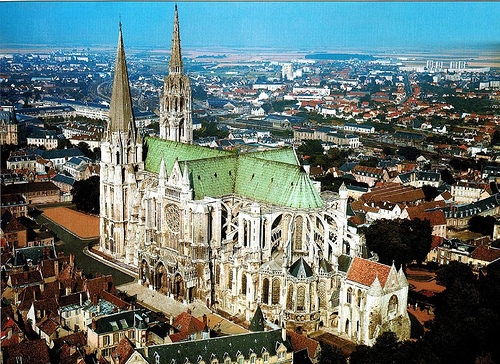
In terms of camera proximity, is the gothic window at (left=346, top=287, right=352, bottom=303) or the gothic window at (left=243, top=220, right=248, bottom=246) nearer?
the gothic window at (left=346, top=287, right=352, bottom=303)

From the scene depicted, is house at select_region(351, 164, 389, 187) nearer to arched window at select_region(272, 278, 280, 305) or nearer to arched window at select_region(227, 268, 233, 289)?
arched window at select_region(227, 268, 233, 289)

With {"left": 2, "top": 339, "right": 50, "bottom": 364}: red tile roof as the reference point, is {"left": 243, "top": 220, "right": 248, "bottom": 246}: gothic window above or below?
above

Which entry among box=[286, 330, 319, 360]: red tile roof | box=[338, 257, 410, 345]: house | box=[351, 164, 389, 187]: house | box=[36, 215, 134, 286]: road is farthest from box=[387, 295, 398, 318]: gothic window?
box=[351, 164, 389, 187]: house

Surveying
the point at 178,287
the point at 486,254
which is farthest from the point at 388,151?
the point at 178,287

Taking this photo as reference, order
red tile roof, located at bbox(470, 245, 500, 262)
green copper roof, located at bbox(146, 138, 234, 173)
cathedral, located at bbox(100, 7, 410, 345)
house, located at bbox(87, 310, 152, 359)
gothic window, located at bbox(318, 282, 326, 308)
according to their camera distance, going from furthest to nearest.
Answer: red tile roof, located at bbox(470, 245, 500, 262)
green copper roof, located at bbox(146, 138, 234, 173)
gothic window, located at bbox(318, 282, 326, 308)
cathedral, located at bbox(100, 7, 410, 345)
house, located at bbox(87, 310, 152, 359)

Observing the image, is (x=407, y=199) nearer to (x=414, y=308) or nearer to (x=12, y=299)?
(x=414, y=308)

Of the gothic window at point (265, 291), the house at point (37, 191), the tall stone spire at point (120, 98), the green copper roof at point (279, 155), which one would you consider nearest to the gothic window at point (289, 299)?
the gothic window at point (265, 291)

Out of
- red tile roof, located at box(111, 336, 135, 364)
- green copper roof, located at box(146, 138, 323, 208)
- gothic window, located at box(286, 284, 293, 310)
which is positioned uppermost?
green copper roof, located at box(146, 138, 323, 208)
